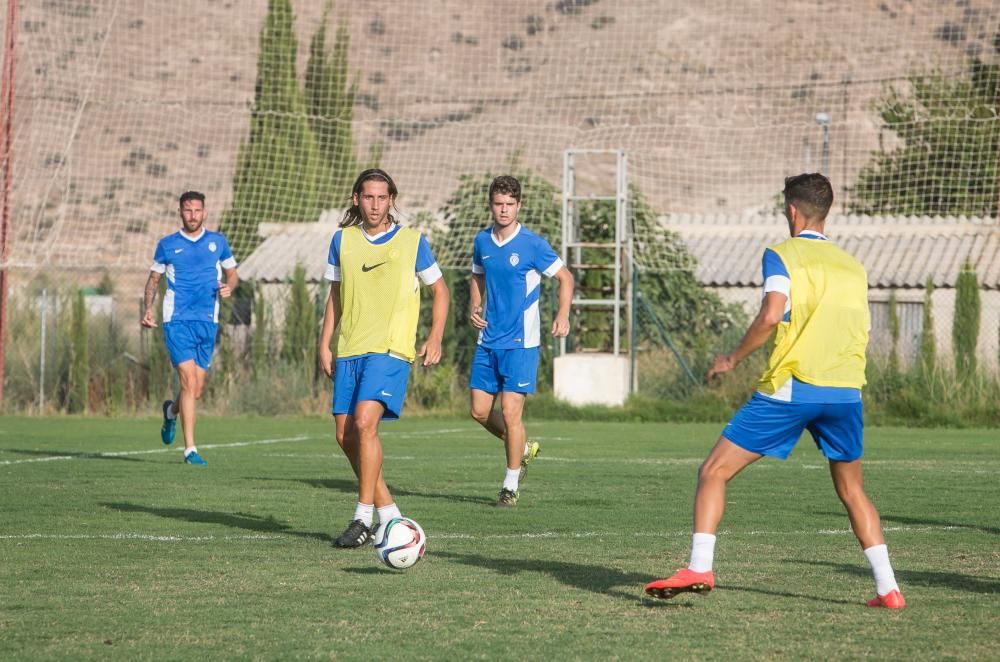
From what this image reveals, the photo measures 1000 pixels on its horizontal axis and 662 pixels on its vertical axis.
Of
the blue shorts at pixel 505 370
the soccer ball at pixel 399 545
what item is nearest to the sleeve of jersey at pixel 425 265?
the soccer ball at pixel 399 545

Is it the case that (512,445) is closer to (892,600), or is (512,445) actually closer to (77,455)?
(892,600)

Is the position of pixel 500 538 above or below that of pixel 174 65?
below

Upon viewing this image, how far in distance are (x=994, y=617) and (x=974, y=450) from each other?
9.91 m

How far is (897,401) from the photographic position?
68.3 ft

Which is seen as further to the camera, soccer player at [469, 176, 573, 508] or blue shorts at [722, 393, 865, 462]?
soccer player at [469, 176, 573, 508]

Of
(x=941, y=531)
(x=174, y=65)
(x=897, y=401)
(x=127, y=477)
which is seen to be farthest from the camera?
(x=174, y=65)

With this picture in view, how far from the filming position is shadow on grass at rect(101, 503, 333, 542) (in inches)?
355

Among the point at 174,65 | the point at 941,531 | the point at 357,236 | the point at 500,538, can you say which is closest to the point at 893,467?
the point at 941,531

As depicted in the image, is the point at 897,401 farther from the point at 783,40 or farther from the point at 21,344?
the point at 783,40

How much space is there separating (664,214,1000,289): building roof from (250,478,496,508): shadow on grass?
2295cm

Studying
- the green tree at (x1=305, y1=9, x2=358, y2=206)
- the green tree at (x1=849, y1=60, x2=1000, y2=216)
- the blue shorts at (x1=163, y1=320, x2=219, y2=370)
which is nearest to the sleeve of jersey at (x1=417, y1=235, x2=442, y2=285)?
the blue shorts at (x1=163, y1=320, x2=219, y2=370)

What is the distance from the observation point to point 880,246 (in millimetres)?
36844

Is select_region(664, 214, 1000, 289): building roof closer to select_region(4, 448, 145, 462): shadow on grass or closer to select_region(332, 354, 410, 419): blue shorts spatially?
select_region(4, 448, 145, 462): shadow on grass

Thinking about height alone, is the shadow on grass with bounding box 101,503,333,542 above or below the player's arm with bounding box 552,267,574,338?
below
